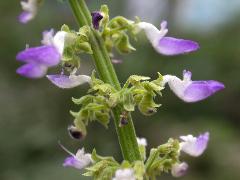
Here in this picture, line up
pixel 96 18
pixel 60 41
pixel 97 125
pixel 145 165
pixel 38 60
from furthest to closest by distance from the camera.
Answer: pixel 97 125 → pixel 145 165 → pixel 96 18 → pixel 60 41 → pixel 38 60

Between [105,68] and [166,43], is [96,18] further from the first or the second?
[166,43]

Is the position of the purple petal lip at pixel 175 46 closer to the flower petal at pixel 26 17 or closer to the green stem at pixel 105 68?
the green stem at pixel 105 68

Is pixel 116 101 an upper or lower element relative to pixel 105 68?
lower

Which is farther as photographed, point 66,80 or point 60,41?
point 66,80

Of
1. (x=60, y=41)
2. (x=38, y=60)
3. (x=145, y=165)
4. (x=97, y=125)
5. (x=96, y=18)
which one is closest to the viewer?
(x=38, y=60)

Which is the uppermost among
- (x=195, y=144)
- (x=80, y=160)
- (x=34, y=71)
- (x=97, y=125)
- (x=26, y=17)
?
(x=26, y=17)

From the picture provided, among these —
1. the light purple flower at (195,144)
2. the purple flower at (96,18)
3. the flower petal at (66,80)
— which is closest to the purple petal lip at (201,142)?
the light purple flower at (195,144)

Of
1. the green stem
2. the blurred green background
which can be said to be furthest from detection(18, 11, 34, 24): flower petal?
the blurred green background

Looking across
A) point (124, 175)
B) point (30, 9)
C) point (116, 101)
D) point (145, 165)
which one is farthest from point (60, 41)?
point (145, 165)

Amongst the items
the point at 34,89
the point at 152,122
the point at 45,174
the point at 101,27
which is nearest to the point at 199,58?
the point at 152,122
